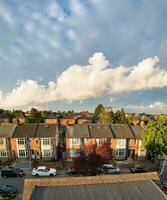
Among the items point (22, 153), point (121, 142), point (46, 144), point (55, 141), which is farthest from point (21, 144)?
point (121, 142)

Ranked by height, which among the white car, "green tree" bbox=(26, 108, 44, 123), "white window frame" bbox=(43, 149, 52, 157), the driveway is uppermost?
"green tree" bbox=(26, 108, 44, 123)

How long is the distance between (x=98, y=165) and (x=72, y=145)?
15.2m

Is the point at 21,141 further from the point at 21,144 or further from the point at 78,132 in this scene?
the point at 78,132

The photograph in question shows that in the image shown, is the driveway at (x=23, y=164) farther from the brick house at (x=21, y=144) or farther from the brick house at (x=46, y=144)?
the brick house at (x=46, y=144)

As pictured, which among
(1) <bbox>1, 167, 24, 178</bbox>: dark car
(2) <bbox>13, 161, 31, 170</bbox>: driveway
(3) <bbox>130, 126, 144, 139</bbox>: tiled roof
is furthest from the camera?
(3) <bbox>130, 126, 144, 139</bbox>: tiled roof

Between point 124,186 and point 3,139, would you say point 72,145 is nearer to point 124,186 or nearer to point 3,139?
point 3,139

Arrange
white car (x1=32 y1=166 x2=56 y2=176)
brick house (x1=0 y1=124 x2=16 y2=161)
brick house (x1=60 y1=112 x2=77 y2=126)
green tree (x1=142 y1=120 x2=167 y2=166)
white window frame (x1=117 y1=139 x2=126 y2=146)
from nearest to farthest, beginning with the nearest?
1. green tree (x1=142 y1=120 x2=167 y2=166)
2. white car (x1=32 y1=166 x2=56 y2=176)
3. brick house (x1=0 y1=124 x2=16 y2=161)
4. white window frame (x1=117 y1=139 x2=126 y2=146)
5. brick house (x1=60 y1=112 x2=77 y2=126)

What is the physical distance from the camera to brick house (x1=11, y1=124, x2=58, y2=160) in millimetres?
49281

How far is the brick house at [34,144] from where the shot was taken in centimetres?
4928

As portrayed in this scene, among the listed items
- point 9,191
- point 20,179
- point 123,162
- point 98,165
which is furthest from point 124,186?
point 123,162

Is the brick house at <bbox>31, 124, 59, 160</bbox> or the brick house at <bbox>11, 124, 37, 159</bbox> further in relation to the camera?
the brick house at <bbox>31, 124, 59, 160</bbox>

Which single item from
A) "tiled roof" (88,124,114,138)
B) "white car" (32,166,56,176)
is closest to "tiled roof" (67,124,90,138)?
"tiled roof" (88,124,114,138)

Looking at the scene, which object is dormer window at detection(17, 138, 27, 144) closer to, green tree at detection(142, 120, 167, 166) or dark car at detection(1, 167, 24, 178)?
dark car at detection(1, 167, 24, 178)

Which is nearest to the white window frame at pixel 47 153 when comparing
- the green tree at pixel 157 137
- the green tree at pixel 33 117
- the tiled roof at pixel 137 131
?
the tiled roof at pixel 137 131
